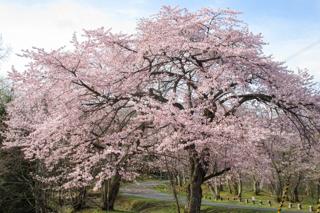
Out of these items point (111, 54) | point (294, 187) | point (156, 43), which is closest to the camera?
point (156, 43)

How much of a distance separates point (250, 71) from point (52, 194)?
10583 millimetres

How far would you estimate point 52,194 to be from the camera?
59.1ft

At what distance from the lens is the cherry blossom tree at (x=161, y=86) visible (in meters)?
11.5

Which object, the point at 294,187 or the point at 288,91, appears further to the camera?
the point at 294,187

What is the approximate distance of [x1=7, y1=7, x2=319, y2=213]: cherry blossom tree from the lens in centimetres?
1148

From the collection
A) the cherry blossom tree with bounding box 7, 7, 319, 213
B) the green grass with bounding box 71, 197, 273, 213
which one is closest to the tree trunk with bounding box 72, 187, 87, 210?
the green grass with bounding box 71, 197, 273, 213

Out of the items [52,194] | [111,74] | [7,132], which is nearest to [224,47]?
[111,74]

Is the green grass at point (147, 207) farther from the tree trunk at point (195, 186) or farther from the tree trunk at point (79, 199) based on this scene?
the tree trunk at point (195, 186)

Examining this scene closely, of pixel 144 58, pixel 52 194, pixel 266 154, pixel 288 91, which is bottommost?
pixel 52 194

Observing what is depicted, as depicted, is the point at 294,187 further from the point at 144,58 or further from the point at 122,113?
the point at 144,58

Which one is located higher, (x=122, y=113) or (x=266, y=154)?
(x=122, y=113)

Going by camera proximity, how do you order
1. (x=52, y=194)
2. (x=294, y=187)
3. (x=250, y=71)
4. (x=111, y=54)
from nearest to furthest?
(x=250, y=71)
(x=111, y=54)
(x=52, y=194)
(x=294, y=187)

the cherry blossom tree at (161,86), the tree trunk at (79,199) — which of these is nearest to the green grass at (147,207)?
the tree trunk at (79,199)

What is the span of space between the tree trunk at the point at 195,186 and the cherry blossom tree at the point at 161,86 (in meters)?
0.03
